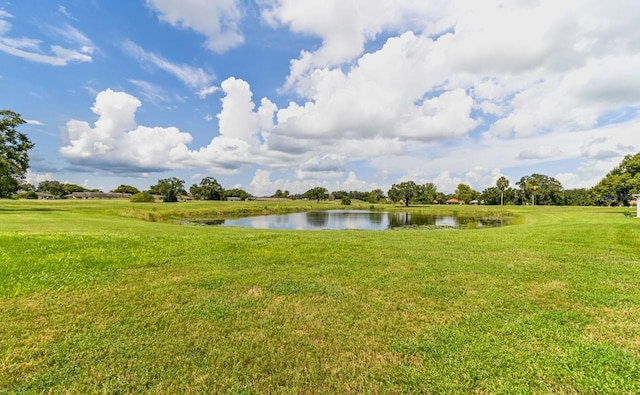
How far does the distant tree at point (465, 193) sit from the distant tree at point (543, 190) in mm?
27752

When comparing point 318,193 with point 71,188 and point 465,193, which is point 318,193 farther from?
point 71,188

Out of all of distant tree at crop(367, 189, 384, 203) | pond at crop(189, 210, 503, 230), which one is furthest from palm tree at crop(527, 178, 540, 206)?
pond at crop(189, 210, 503, 230)

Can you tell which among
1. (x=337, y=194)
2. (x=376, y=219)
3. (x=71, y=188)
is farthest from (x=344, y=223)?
(x=71, y=188)

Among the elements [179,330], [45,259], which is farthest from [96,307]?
[45,259]

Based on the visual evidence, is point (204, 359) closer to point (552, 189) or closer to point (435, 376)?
point (435, 376)

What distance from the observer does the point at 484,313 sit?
18.8 ft

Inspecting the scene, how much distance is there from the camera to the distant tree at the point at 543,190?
106688 mm

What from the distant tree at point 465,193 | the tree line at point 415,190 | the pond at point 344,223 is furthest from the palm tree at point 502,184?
the pond at point 344,223

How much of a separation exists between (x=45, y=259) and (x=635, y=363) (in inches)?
501

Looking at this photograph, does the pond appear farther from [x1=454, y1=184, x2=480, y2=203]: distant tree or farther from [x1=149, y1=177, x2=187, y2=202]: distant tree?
[x1=454, y1=184, x2=480, y2=203]: distant tree

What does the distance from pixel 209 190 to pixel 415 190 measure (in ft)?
272

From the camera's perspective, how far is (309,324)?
521 centimetres

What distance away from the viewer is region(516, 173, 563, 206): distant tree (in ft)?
350

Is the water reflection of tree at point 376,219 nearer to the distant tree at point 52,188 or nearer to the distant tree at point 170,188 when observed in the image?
the distant tree at point 170,188
